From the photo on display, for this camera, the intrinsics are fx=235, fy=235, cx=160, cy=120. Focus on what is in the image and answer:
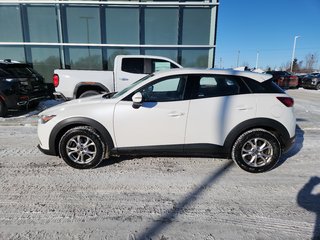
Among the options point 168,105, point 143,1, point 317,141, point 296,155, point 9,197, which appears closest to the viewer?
point 9,197

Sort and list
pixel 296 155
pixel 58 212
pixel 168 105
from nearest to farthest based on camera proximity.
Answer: pixel 58 212 < pixel 168 105 < pixel 296 155

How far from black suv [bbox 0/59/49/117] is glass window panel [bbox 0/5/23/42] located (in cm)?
518

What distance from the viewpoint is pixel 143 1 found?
11.4 metres

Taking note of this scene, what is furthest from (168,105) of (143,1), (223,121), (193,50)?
(143,1)

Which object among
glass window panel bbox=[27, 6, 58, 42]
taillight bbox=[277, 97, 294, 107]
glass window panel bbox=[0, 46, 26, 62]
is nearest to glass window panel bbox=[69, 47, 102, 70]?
glass window panel bbox=[27, 6, 58, 42]

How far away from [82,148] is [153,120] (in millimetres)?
1242

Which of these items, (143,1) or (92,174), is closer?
(92,174)

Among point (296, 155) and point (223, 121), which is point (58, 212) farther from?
point (296, 155)

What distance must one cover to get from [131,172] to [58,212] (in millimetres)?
1302

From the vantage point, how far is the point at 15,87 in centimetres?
688

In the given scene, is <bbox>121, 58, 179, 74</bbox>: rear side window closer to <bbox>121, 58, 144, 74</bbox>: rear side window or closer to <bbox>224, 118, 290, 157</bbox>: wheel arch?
<bbox>121, 58, 144, 74</bbox>: rear side window

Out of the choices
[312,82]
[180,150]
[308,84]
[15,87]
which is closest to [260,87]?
[180,150]

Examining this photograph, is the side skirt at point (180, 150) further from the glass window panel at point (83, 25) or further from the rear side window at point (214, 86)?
the glass window panel at point (83, 25)

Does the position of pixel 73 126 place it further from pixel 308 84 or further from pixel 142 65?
pixel 308 84
